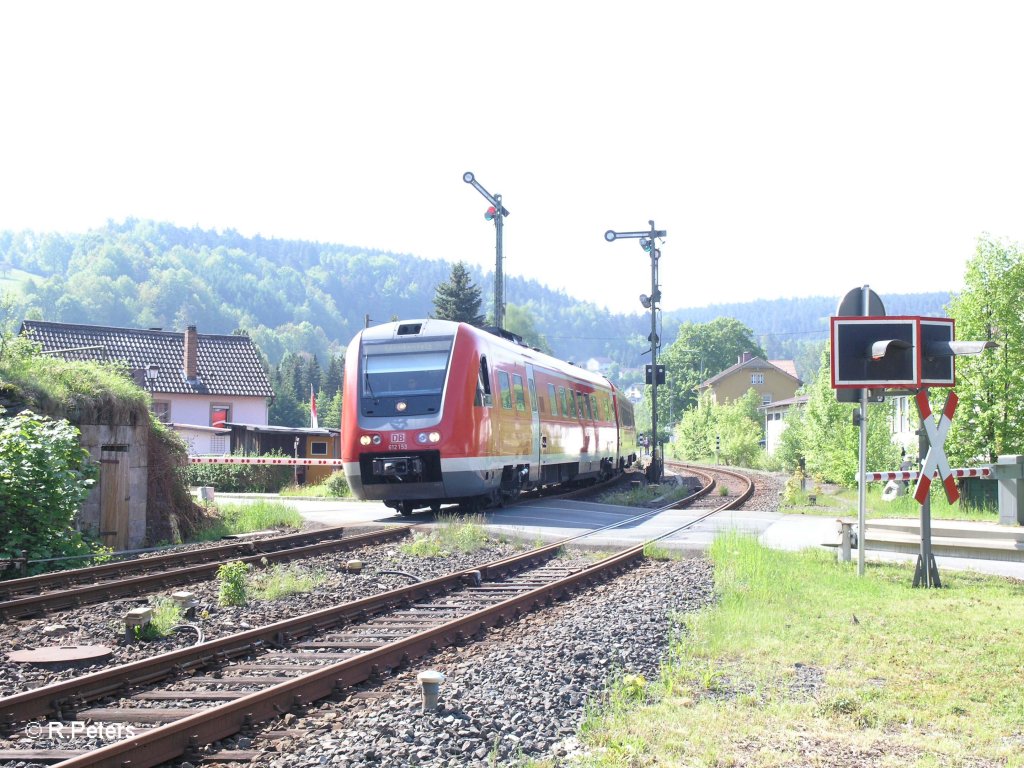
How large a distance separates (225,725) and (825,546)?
9986mm

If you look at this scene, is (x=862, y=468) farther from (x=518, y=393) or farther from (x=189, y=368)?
(x=189, y=368)

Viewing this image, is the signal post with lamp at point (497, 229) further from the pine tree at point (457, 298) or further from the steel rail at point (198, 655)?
the pine tree at point (457, 298)

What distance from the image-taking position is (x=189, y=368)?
178ft

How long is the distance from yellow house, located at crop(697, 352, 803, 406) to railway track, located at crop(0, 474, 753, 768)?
299 ft

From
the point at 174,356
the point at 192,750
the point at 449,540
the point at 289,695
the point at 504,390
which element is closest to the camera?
the point at 192,750

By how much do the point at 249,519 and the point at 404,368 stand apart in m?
3.87

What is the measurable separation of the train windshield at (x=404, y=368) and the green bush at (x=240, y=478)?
12.3 metres

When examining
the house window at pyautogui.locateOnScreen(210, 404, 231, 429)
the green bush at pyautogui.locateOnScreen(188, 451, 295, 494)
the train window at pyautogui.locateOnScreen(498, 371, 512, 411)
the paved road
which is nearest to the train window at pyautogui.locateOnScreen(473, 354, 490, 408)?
the train window at pyautogui.locateOnScreen(498, 371, 512, 411)

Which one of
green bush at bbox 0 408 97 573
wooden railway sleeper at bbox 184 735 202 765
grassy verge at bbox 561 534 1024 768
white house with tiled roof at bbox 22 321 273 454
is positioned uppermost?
white house with tiled roof at bbox 22 321 273 454

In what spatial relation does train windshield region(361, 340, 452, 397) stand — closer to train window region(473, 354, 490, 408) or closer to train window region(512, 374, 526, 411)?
train window region(473, 354, 490, 408)

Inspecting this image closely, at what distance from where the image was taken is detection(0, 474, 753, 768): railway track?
5.24 m

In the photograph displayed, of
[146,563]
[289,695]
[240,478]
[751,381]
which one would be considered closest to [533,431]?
[146,563]

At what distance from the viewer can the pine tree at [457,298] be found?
6075 cm

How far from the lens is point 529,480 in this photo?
67.2 ft
